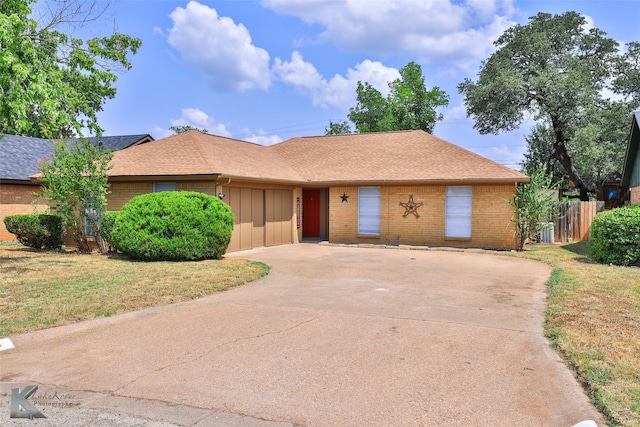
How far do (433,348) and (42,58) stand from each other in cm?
1371

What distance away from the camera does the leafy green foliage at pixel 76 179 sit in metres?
15.0

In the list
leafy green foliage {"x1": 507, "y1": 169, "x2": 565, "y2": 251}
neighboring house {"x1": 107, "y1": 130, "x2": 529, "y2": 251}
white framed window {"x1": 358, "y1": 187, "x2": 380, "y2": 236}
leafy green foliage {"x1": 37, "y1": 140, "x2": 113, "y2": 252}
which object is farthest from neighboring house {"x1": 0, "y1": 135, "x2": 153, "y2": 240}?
leafy green foliage {"x1": 507, "y1": 169, "x2": 565, "y2": 251}

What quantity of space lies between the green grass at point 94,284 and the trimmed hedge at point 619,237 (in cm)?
986

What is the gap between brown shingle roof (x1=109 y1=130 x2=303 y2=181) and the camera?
16.6m

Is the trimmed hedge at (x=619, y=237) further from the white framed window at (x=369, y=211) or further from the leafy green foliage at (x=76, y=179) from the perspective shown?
the leafy green foliage at (x=76, y=179)

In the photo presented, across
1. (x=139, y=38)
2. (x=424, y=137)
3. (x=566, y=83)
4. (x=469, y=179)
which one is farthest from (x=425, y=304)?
(x=566, y=83)

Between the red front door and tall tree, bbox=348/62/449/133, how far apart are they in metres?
19.1

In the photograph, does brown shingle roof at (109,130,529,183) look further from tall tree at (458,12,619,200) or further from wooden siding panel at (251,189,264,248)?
tall tree at (458,12,619,200)

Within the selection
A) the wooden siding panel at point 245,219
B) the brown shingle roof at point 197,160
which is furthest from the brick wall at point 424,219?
the wooden siding panel at point 245,219

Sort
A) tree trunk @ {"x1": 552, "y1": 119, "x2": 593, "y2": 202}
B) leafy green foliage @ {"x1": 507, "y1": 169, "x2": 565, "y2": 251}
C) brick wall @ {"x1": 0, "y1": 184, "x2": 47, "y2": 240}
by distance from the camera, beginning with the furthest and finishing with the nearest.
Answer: tree trunk @ {"x1": 552, "y1": 119, "x2": 593, "y2": 202}
brick wall @ {"x1": 0, "y1": 184, "x2": 47, "y2": 240}
leafy green foliage @ {"x1": 507, "y1": 169, "x2": 565, "y2": 251}

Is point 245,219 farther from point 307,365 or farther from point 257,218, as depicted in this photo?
point 307,365

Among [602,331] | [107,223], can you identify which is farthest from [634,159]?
[107,223]

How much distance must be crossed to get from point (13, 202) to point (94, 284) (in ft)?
53.0

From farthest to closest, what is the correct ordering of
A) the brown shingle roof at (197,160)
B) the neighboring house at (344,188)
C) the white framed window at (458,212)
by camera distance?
the white framed window at (458,212), the neighboring house at (344,188), the brown shingle roof at (197,160)
